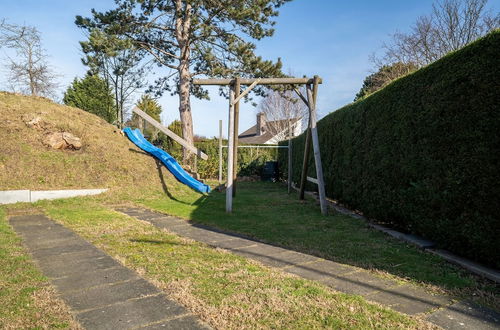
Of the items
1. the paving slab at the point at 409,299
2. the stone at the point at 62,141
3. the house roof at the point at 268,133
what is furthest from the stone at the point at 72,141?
the house roof at the point at 268,133

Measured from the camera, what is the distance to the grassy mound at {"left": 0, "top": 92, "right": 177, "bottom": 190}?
8742 mm

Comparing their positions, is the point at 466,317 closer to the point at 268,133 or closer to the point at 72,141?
the point at 72,141

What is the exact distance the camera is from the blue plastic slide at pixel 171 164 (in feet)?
35.5

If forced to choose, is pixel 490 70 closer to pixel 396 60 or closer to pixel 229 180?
pixel 229 180

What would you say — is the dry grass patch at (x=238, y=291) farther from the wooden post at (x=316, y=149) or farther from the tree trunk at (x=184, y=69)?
the tree trunk at (x=184, y=69)

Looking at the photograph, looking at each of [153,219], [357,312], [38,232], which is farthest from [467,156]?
[38,232]

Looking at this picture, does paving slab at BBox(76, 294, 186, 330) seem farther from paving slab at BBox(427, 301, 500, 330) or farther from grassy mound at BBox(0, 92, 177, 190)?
grassy mound at BBox(0, 92, 177, 190)

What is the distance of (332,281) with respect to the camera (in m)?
3.19

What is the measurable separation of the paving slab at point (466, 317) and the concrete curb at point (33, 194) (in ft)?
28.1

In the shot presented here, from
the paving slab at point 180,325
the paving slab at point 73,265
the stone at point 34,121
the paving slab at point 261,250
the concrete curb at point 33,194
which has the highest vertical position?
the stone at point 34,121

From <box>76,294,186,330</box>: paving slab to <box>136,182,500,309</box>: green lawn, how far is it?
2.11 meters

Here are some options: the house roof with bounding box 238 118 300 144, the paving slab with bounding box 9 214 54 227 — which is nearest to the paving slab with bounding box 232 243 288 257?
the paving slab with bounding box 9 214 54 227

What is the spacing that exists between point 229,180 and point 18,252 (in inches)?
166

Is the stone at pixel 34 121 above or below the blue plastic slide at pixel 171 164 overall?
above
